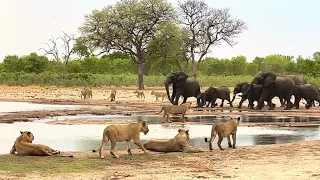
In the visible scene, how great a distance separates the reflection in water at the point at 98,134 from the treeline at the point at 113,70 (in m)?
47.0

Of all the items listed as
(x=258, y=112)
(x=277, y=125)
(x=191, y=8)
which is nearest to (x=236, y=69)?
(x=191, y=8)

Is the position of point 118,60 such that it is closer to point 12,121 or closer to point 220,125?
point 12,121

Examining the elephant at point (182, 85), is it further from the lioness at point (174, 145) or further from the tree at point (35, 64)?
the tree at point (35, 64)

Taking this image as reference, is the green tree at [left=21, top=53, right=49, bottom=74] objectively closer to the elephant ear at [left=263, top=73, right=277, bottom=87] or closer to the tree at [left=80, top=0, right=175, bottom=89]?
the tree at [left=80, top=0, right=175, bottom=89]

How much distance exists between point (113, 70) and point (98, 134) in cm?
9171

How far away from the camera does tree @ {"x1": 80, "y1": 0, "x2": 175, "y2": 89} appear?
225ft

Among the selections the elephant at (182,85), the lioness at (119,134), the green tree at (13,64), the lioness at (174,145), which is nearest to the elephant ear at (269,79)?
the elephant at (182,85)

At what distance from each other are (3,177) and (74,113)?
18.9 m

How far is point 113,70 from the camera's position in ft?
366

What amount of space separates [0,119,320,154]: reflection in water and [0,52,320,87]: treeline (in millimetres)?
47027

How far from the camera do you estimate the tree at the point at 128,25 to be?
68.6 meters

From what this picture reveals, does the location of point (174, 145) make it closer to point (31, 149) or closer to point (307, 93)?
point (31, 149)

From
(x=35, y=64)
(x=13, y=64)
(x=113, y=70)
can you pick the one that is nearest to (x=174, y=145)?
(x=35, y=64)

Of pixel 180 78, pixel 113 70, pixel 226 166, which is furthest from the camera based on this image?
pixel 113 70
